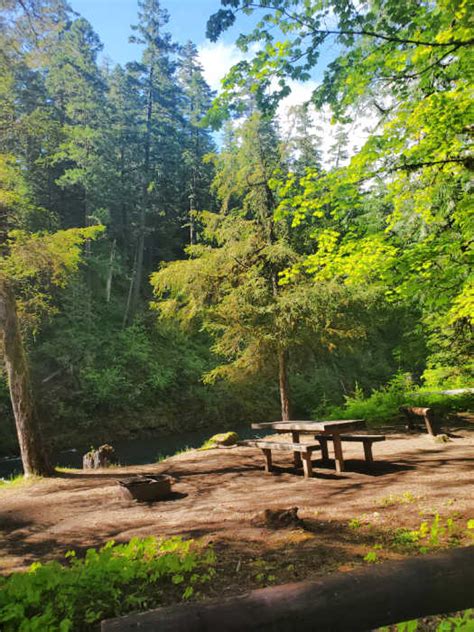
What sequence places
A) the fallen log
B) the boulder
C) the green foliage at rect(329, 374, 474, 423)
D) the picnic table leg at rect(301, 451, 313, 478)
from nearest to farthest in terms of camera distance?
1. the fallen log
2. the picnic table leg at rect(301, 451, 313, 478)
3. the boulder
4. the green foliage at rect(329, 374, 474, 423)

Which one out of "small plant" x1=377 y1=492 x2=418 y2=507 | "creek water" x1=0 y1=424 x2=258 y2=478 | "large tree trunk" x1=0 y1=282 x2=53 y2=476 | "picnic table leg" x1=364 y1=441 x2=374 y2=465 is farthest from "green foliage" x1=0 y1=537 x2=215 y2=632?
"creek water" x1=0 y1=424 x2=258 y2=478

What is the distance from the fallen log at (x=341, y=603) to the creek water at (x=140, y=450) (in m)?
12.4

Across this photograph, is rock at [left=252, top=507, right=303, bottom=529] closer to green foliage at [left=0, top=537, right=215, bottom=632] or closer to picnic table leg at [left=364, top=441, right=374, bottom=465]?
green foliage at [left=0, top=537, right=215, bottom=632]

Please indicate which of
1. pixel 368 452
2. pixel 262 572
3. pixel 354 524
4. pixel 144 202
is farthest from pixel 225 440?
pixel 144 202

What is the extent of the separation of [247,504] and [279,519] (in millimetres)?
1268

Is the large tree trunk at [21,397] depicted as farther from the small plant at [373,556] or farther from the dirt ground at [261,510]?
the small plant at [373,556]

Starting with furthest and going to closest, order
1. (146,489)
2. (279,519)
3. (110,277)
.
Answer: (110,277) < (146,489) < (279,519)

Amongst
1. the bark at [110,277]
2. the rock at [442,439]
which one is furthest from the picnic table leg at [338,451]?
the bark at [110,277]

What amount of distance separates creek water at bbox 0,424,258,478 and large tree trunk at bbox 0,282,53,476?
4.84m

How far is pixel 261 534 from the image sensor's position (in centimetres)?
465

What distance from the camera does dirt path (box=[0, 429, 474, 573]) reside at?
4676 millimetres

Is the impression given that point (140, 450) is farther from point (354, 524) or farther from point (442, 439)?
point (354, 524)

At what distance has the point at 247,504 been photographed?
6.04m

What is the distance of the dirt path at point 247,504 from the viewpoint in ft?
15.3
